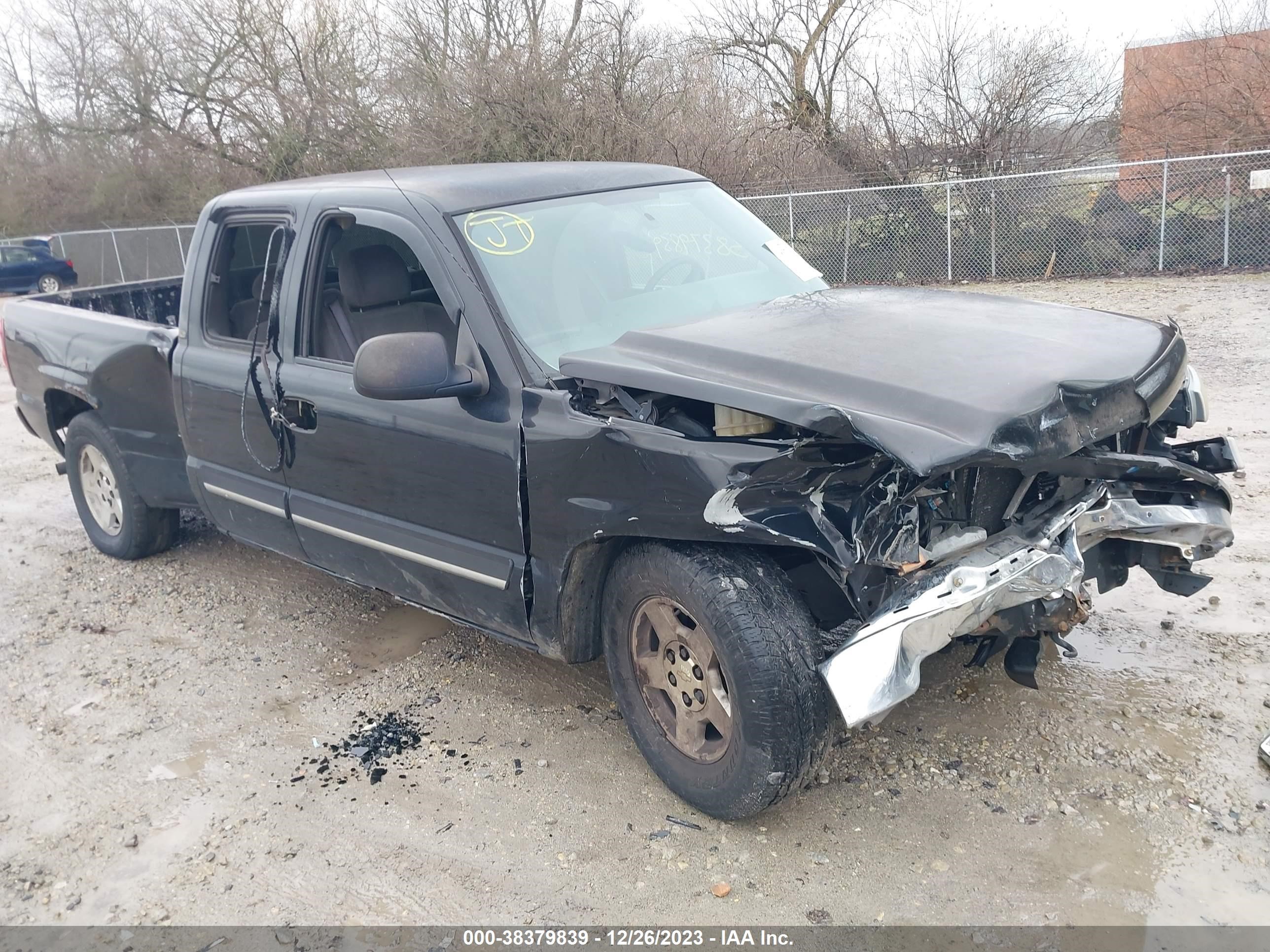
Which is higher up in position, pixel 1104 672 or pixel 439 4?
pixel 439 4

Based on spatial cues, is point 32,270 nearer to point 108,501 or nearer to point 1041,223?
point 1041,223

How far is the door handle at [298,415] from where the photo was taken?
408cm

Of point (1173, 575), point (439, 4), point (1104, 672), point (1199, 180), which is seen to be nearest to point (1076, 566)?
point (1173, 575)

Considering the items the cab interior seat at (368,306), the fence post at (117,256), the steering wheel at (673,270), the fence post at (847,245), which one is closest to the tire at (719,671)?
the steering wheel at (673,270)

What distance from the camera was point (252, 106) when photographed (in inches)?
975

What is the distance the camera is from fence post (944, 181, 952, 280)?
1444 centimetres

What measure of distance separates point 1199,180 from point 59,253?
26356mm

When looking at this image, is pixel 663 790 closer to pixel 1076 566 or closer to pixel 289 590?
pixel 1076 566

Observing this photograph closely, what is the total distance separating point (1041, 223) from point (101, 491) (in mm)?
12490

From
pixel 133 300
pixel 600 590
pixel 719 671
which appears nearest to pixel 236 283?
pixel 133 300

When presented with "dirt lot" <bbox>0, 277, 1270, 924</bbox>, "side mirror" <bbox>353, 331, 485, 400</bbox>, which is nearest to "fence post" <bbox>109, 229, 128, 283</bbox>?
"dirt lot" <bbox>0, 277, 1270, 924</bbox>

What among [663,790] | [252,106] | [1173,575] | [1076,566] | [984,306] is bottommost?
[663,790]

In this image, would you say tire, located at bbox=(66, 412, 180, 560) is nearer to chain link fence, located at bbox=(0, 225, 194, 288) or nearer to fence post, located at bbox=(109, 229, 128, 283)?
chain link fence, located at bbox=(0, 225, 194, 288)

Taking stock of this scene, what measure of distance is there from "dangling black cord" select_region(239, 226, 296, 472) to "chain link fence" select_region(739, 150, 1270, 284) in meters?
10.0
